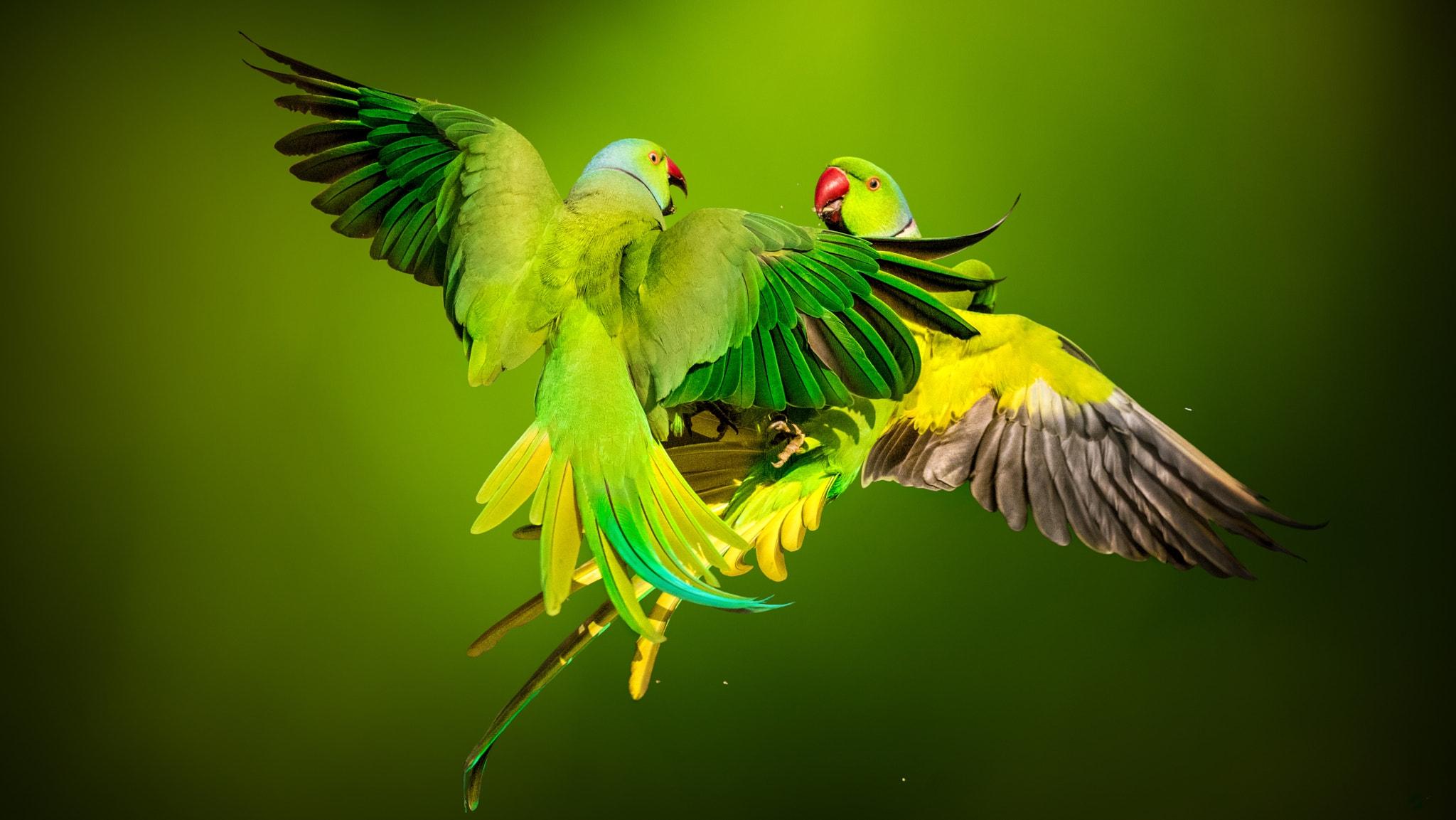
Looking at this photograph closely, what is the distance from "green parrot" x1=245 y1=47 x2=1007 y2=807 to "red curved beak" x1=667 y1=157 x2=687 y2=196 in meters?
0.17

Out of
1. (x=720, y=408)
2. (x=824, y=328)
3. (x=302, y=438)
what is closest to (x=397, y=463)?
(x=302, y=438)

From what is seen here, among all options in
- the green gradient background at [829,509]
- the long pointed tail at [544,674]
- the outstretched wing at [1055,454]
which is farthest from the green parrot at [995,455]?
the green gradient background at [829,509]

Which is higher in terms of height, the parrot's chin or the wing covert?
the wing covert

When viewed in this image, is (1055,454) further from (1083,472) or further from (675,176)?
(675,176)

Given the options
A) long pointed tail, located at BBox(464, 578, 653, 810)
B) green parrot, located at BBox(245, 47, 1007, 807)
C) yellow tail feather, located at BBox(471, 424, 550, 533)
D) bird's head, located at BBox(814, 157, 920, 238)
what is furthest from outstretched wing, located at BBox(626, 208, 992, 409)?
bird's head, located at BBox(814, 157, 920, 238)

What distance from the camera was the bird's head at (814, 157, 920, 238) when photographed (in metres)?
1.13

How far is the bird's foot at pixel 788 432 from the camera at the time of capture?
981mm

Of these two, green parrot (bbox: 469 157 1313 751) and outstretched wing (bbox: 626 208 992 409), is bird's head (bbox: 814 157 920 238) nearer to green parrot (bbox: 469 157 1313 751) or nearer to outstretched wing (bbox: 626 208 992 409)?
green parrot (bbox: 469 157 1313 751)

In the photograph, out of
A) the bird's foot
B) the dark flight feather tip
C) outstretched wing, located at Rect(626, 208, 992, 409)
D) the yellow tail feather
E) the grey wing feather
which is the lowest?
the grey wing feather

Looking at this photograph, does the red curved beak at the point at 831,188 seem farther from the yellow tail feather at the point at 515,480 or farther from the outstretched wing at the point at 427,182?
the yellow tail feather at the point at 515,480

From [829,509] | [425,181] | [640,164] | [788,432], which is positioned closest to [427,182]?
[425,181]

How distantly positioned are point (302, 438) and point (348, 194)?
0.41 m

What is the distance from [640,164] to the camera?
991 millimetres

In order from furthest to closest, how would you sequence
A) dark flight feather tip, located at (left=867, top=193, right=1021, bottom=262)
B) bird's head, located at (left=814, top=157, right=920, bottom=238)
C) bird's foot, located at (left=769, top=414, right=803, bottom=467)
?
bird's head, located at (left=814, top=157, right=920, bottom=238) < bird's foot, located at (left=769, top=414, right=803, bottom=467) < dark flight feather tip, located at (left=867, top=193, right=1021, bottom=262)
